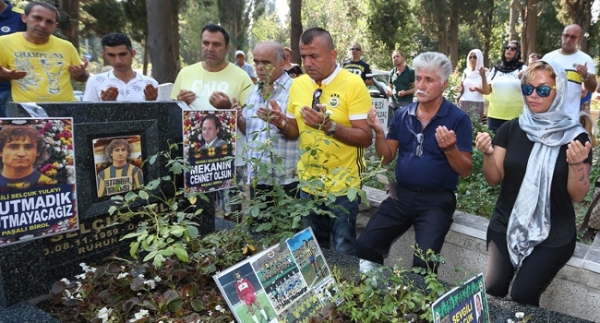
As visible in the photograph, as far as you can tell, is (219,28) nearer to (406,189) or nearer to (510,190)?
(406,189)

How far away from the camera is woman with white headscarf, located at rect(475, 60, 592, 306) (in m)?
2.33

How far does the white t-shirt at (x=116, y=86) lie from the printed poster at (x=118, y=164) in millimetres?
968

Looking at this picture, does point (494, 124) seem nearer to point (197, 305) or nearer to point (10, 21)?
point (197, 305)

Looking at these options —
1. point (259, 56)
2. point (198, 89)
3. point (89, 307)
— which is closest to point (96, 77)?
point (198, 89)

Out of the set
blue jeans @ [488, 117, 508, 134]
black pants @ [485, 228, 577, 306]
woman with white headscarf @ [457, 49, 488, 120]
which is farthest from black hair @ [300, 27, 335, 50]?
woman with white headscarf @ [457, 49, 488, 120]

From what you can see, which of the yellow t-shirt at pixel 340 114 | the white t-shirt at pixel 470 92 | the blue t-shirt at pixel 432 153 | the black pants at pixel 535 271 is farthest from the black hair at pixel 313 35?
the white t-shirt at pixel 470 92

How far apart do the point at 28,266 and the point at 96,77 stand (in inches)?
68.9

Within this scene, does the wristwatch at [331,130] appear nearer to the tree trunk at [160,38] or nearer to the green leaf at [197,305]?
the green leaf at [197,305]

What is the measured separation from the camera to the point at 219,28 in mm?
3607

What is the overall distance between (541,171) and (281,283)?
144cm

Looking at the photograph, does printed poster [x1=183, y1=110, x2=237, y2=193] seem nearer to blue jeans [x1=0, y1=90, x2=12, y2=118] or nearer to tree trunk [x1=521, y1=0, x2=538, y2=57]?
blue jeans [x1=0, y1=90, x2=12, y2=118]

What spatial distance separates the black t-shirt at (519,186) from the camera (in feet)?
7.72

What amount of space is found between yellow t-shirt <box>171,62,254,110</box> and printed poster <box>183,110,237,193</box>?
73cm

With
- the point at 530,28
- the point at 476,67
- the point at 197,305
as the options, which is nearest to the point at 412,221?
the point at 197,305
